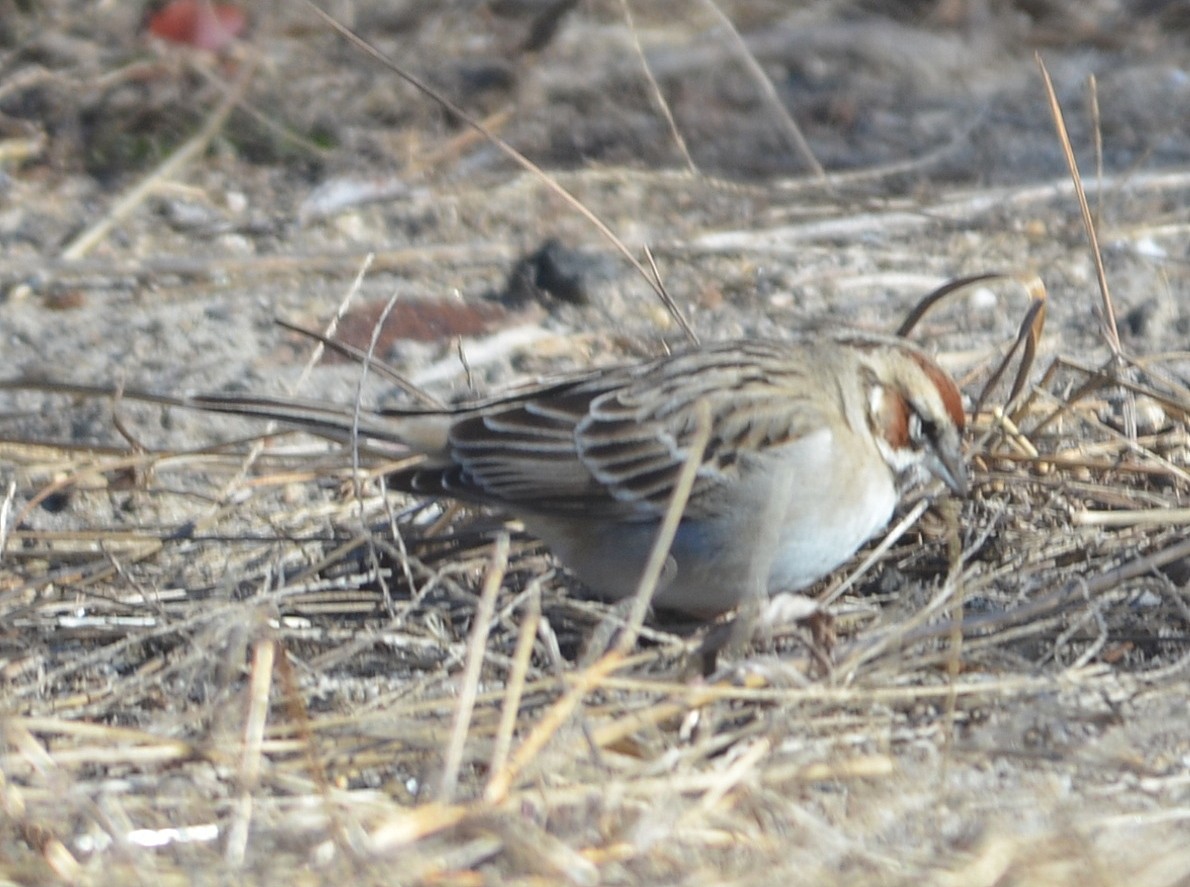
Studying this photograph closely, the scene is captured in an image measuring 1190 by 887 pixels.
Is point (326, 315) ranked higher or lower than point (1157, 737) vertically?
lower

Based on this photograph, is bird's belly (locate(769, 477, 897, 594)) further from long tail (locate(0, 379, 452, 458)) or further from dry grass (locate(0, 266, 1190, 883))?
long tail (locate(0, 379, 452, 458))

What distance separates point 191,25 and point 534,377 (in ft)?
9.54

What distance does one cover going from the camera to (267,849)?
111 inches

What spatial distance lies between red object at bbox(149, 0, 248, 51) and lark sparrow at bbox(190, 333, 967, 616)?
3.63 metres

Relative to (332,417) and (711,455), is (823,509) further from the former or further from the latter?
(332,417)

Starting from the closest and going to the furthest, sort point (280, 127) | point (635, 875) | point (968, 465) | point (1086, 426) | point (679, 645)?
point (635, 875) < point (679, 645) < point (968, 465) < point (1086, 426) < point (280, 127)

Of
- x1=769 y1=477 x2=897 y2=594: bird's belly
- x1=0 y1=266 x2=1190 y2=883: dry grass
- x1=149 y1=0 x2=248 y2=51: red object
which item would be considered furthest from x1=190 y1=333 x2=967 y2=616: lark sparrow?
x1=149 y1=0 x2=248 y2=51: red object

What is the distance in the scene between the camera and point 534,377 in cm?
515

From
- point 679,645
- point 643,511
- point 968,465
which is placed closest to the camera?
point 679,645

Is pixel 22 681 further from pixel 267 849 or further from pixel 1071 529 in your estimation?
pixel 1071 529

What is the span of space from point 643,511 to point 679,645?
390 mm

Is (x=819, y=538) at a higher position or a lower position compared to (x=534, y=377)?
higher

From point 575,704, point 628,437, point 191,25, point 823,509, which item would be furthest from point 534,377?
point 191,25

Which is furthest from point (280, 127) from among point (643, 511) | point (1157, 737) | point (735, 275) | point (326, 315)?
point (1157, 737)
